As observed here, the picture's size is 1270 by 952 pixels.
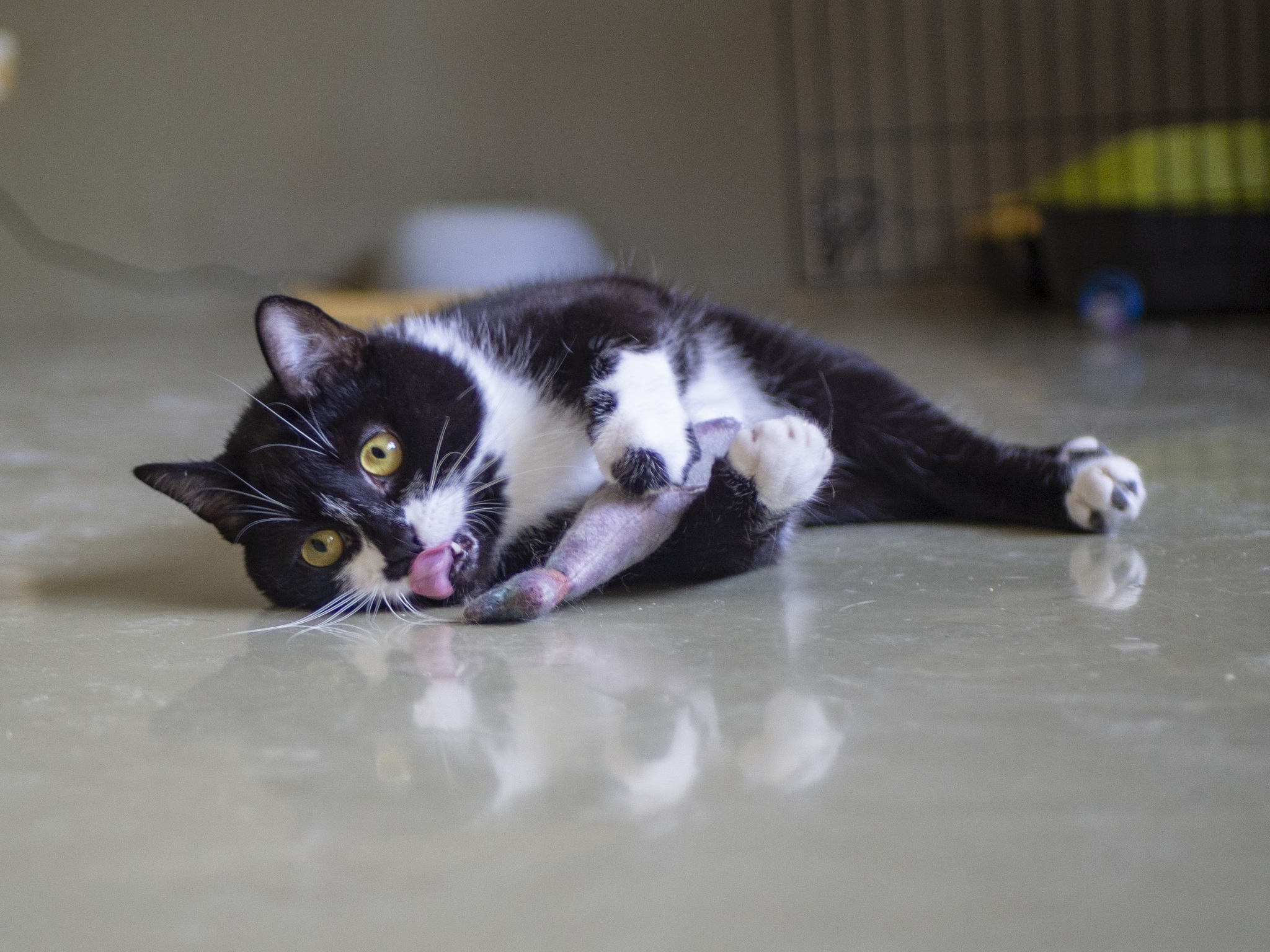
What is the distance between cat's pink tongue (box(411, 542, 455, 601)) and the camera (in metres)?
1.09

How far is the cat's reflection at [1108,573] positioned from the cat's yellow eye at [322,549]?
0.65m

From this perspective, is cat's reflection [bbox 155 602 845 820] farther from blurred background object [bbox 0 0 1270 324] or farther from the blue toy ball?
blurred background object [bbox 0 0 1270 324]

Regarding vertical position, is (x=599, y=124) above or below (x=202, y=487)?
above

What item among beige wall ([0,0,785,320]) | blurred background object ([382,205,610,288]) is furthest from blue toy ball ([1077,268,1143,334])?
beige wall ([0,0,785,320])

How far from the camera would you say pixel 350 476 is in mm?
1069

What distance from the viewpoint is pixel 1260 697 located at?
2.52 feet

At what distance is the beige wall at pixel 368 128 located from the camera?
501 centimetres

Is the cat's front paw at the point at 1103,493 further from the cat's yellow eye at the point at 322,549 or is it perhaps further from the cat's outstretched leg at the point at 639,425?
the cat's yellow eye at the point at 322,549

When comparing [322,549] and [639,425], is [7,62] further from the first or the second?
[639,425]

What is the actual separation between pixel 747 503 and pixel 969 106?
451 centimetres

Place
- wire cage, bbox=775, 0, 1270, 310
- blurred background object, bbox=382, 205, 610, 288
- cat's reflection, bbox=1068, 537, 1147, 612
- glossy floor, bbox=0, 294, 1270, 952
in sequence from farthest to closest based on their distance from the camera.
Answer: wire cage, bbox=775, 0, 1270, 310, blurred background object, bbox=382, 205, 610, 288, cat's reflection, bbox=1068, 537, 1147, 612, glossy floor, bbox=0, 294, 1270, 952

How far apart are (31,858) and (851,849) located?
0.43m

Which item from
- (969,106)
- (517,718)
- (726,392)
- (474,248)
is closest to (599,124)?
(474,248)

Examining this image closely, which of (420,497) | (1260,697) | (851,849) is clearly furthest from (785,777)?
(420,497)
